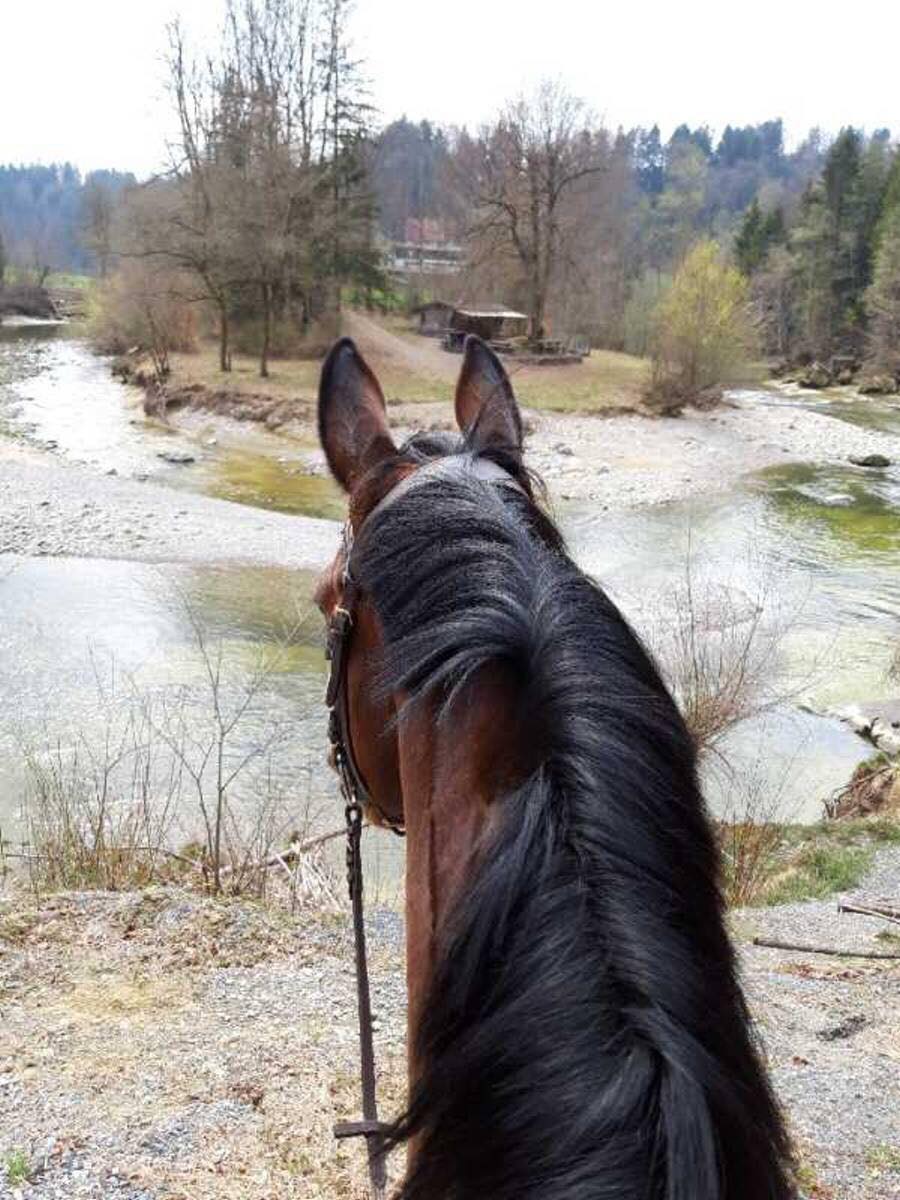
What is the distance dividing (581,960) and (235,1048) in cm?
336

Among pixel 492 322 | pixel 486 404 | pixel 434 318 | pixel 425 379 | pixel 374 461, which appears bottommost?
pixel 374 461

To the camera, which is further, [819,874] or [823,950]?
[819,874]

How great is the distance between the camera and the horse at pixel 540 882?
0.87m

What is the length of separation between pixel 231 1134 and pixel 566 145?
37074 millimetres

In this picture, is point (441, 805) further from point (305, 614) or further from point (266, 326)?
point (266, 326)

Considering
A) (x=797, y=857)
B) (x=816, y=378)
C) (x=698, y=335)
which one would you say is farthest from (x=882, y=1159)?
(x=816, y=378)

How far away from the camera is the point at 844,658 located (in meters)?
12.6

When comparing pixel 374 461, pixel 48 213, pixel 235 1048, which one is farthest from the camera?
pixel 48 213

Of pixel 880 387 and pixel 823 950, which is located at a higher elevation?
pixel 880 387

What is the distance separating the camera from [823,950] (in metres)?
5.25

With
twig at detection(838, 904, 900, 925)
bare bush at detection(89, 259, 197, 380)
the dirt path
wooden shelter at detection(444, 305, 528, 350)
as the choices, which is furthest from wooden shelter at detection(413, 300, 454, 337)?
twig at detection(838, 904, 900, 925)

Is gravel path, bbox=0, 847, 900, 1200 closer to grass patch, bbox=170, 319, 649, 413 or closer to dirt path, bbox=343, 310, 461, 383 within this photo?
grass patch, bbox=170, 319, 649, 413

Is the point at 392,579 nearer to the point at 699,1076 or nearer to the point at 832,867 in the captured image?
the point at 699,1076

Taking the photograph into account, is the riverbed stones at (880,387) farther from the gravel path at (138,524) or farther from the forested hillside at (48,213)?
the forested hillside at (48,213)
